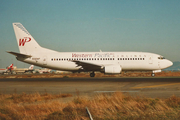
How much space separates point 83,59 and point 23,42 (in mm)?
9871

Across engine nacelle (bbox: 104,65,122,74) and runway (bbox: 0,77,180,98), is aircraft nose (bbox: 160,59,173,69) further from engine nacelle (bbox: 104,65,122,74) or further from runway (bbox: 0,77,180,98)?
runway (bbox: 0,77,180,98)

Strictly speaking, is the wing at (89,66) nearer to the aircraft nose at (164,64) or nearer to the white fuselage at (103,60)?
the white fuselage at (103,60)

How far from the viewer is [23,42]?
3147 centimetres

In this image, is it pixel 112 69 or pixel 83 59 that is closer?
pixel 112 69

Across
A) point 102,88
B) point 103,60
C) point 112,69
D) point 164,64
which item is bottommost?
point 102,88

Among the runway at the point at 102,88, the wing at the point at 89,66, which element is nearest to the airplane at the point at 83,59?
the wing at the point at 89,66

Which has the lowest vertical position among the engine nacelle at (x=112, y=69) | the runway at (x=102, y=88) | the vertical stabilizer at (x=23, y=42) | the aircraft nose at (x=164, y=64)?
the runway at (x=102, y=88)

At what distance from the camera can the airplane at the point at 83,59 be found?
2973cm

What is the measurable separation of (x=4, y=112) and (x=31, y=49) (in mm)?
25772

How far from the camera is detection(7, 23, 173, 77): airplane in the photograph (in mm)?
29734

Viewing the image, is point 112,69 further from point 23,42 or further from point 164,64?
point 23,42

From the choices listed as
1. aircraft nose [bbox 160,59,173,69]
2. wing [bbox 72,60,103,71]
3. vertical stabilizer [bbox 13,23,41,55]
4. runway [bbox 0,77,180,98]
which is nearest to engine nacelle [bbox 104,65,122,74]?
wing [bbox 72,60,103,71]

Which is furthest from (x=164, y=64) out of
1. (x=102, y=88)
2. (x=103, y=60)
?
(x=102, y=88)

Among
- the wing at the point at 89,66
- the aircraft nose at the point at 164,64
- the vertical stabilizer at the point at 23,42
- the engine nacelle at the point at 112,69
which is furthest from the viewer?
the vertical stabilizer at the point at 23,42
